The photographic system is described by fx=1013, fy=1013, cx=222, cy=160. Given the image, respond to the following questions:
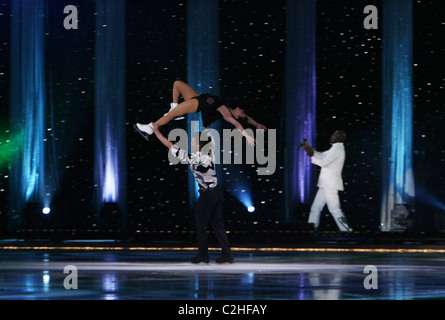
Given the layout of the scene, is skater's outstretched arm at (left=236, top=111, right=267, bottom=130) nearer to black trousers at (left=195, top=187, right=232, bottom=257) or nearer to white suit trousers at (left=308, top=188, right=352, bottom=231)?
white suit trousers at (left=308, top=188, right=352, bottom=231)

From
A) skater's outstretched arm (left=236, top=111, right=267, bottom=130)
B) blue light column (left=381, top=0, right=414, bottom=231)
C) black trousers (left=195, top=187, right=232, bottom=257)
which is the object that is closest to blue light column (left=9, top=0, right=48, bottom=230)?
skater's outstretched arm (left=236, top=111, right=267, bottom=130)

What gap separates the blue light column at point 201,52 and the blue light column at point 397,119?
3388mm

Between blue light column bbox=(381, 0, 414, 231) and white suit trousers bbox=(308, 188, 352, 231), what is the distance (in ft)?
4.53

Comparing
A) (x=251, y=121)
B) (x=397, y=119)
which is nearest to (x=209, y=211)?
(x=251, y=121)

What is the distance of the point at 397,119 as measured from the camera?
2038 cm

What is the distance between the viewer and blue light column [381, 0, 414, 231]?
20.3 metres

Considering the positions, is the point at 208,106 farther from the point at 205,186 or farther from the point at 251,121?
the point at 205,186

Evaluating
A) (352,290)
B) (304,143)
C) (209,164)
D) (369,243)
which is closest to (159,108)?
(304,143)

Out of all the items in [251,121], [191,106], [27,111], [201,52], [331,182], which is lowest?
[331,182]

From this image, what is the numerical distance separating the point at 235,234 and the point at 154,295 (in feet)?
35.3

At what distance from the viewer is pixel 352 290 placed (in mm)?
9102

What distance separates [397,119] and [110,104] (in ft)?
19.2

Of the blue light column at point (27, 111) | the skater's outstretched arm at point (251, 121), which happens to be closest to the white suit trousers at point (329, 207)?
the skater's outstretched arm at point (251, 121)

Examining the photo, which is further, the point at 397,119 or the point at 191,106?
the point at 397,119
